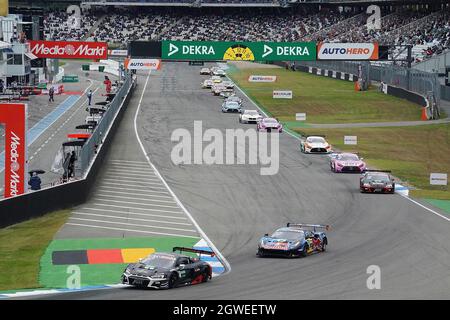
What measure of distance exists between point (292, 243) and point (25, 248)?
25.7 feet

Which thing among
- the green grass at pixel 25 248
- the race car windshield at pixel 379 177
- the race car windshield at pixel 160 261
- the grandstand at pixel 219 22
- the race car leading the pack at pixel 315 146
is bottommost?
the green grass at pixel 25 248

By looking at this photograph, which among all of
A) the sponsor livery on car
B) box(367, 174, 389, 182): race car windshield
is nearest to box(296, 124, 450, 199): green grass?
box(367, 174, 389, 182): race car windshield

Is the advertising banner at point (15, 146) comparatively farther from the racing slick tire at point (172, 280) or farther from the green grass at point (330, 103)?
the green grass at point (330, 103)

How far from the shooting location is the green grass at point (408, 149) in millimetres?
47144

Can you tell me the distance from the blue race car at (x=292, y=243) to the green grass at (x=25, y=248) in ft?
20.8

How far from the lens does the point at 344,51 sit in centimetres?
8150

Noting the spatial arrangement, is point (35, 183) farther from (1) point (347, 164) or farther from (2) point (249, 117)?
(2) point (249, 117)

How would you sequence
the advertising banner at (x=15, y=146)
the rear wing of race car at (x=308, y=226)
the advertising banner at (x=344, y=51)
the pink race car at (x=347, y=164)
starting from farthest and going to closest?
the advertising banner at (x=344, y=51)
the pink race car at (x=347, y=164)
the advertising banner at (x=15, y=146)
the rear wing of race car at (x=308, y=226)

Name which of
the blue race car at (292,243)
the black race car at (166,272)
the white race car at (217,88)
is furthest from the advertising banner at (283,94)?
the black race car at (166,272)

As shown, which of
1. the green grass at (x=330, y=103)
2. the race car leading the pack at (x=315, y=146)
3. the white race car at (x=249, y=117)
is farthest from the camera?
the green grass at (x=330, y=103)

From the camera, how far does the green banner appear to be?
79.6 m

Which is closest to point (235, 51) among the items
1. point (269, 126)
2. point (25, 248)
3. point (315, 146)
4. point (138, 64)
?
point (269, 126)

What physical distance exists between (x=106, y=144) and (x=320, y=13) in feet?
310
